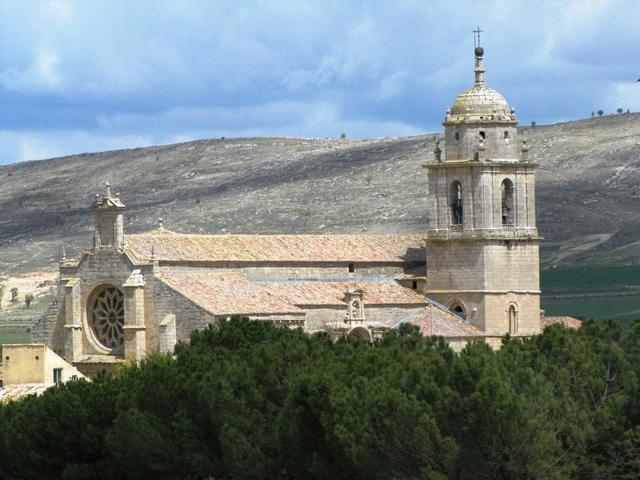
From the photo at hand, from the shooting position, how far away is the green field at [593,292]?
116312 mm

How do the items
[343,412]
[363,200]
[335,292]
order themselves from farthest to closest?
[363,200] → [335,292] → [343,412]

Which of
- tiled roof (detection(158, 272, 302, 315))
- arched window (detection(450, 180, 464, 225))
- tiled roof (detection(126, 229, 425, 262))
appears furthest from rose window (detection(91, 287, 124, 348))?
arched window (detection(450, 180, 464, 225))

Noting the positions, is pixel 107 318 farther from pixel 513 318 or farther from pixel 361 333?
pixel 513 318

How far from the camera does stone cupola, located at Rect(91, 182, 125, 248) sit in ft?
262

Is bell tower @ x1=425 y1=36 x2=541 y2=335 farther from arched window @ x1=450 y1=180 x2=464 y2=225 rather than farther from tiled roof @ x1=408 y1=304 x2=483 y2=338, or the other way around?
tiled roof @ x1=408 y1=304 x2=483 y2=338

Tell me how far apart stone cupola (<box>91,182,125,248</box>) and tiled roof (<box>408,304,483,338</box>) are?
9.86m

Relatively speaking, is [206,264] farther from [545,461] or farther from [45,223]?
[45,223]

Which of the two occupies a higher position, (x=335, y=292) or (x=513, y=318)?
(x=335, y=292)

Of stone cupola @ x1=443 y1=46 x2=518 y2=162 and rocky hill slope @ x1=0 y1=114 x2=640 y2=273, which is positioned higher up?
rocky hill slope @ x1=0 y1=114 x2=640 y2=273

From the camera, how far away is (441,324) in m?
80.8

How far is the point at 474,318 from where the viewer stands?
83375mm

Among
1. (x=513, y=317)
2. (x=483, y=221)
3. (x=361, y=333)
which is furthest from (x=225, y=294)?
(x=513, y=317)

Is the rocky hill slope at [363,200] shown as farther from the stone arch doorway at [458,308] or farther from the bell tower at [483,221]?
the stone arch doorway at [458,308]

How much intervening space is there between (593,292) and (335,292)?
4822 cm
